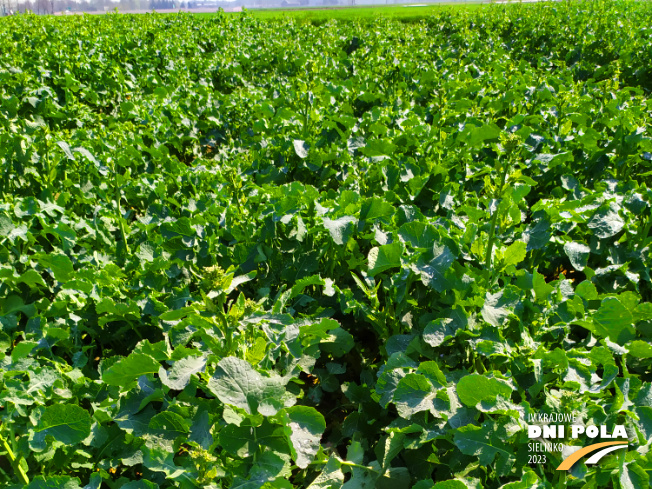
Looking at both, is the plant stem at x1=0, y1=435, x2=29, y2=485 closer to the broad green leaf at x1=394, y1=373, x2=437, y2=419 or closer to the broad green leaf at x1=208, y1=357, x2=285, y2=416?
the broad green leaf at x1=208, y1=357, x2=285, y2=416

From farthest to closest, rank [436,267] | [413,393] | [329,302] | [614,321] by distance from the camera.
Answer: [329,302] < [436,267] < [614,321] < [413,393]

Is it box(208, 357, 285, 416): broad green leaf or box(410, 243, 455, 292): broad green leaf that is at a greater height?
box(410, 243, 455, 292): broad green leaf

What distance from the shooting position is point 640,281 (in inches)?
96.9

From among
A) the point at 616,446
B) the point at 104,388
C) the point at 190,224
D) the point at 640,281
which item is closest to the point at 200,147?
the point at 190,224

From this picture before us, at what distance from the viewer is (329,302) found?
8.58ft

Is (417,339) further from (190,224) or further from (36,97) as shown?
(36,97)

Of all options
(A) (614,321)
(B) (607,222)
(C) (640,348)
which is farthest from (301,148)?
(C) (640,348)

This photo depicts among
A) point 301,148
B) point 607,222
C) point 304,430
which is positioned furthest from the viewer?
point 301,148

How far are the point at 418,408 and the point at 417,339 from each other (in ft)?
1.49

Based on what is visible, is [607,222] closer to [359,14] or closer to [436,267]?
[436,267]

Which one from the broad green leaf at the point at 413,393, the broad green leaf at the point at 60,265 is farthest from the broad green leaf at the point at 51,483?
the broad green leaf at the point at 60,265

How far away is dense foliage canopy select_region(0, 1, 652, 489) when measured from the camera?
1522 mm

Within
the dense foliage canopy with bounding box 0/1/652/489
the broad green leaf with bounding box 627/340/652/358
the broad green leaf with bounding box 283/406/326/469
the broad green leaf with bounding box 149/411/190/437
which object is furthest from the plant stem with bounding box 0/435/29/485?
the broad green leaf with bounding box 627/340/652/358

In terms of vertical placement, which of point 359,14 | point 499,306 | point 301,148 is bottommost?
point 499,306
